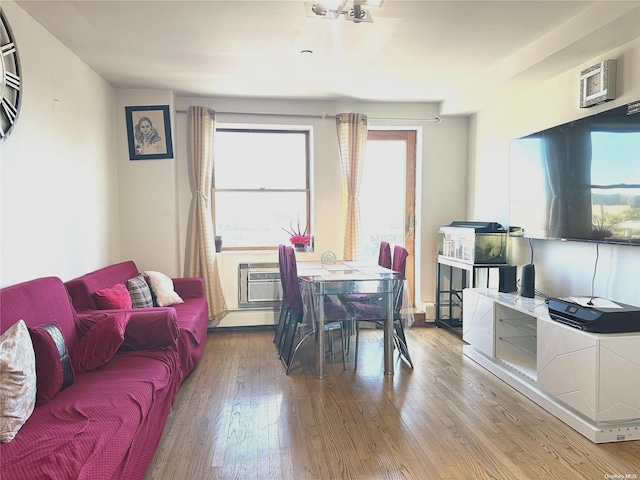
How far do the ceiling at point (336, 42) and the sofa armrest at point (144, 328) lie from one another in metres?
1.88

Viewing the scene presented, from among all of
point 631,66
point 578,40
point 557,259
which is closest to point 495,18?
point 578,40

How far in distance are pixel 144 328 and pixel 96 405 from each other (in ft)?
2.49

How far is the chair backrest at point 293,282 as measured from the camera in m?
3.27

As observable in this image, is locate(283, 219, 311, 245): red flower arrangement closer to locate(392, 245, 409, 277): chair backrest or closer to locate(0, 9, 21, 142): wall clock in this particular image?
locate(392, 245, 409, 277): chair backrest

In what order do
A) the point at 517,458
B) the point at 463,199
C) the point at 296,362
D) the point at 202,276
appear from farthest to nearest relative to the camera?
the point at 463,199
the point at 202,276
the point at 296,362
the point at 517,458

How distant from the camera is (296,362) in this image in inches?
133

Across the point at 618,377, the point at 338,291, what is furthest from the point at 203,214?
the point at 618,377

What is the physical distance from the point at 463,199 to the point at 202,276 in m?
3.11

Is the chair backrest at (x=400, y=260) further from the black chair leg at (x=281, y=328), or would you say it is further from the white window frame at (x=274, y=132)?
the white window frame at (x=274, y=132)

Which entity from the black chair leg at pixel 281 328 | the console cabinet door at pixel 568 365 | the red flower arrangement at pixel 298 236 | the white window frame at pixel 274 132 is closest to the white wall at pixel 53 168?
the white window frame at pixel 274 132

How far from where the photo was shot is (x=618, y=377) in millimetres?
2160

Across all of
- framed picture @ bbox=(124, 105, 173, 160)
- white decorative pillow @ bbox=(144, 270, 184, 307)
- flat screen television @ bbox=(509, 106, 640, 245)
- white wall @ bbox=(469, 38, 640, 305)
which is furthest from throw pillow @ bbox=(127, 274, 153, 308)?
white wall @ bbox=(469, 38, 640, 305)

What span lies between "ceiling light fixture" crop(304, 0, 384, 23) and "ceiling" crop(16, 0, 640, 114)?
0.24 feet

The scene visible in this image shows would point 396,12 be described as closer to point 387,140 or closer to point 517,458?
point 387,140
